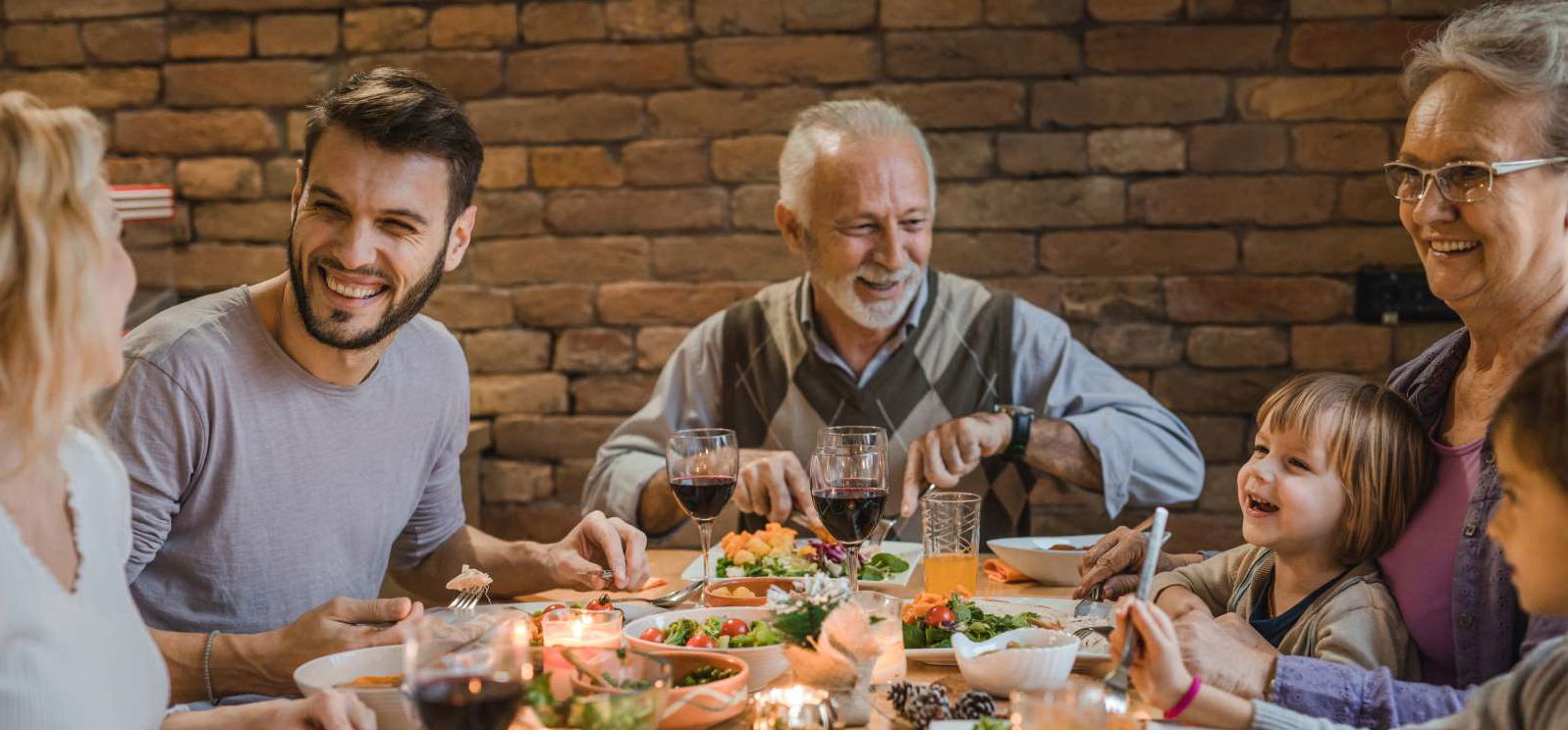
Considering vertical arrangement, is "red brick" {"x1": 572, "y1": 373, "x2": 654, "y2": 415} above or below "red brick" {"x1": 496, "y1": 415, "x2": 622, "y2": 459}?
above

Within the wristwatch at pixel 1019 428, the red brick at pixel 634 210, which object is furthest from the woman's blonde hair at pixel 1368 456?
the red brick at pixel 634 210

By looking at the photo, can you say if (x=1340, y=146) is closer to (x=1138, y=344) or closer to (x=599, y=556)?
(x=1138, y=344)

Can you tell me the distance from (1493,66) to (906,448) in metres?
1.38

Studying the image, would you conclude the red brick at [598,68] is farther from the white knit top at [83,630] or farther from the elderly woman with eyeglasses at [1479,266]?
the white knit top at [83,630]

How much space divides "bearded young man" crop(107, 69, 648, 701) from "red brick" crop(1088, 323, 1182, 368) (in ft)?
5.60

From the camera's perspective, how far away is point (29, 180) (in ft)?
3.67

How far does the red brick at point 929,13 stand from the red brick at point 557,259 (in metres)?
0.84

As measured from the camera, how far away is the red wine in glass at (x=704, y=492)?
1812mm

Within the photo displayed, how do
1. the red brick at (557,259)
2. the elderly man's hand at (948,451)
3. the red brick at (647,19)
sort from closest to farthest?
1. the elderly man's hand at (948,451)
2. the red brick at (647,19)
3. the red brick at (557,259)

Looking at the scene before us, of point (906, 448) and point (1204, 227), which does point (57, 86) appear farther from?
point (1204, 227)

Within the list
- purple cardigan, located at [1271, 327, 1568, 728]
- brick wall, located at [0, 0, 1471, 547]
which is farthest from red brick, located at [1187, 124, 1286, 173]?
purple cardigan, located at [1271, 327, 1568, 728]

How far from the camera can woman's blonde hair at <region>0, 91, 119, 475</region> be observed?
3.67 ft

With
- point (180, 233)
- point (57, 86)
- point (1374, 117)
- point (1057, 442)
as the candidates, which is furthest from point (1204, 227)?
point (57, 86)

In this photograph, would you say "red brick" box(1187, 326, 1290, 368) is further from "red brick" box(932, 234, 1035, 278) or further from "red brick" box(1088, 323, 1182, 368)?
"red brick" box(932, 234, 1035, 278)
